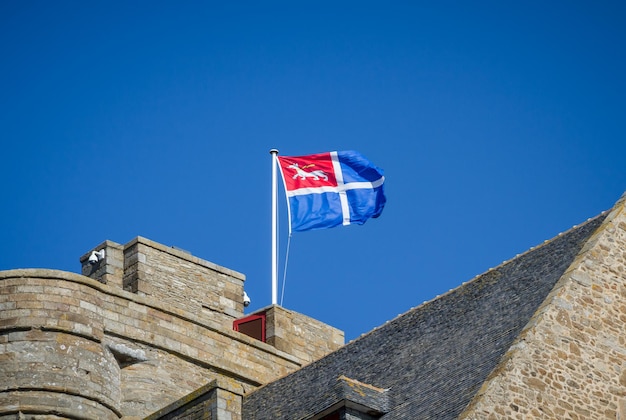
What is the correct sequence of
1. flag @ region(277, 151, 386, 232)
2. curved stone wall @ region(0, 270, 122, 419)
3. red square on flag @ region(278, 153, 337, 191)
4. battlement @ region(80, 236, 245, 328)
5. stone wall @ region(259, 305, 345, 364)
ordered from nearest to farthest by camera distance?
curved stone wall @ region(0, 270, 122, 419) < battlement @ region(80, 236, 245, 328) < stone wall @ region(259, 305, 345, 364) < flag @ region(277, 151, 386, 232) < red square on flag @ region(278, 153, 337, 191)

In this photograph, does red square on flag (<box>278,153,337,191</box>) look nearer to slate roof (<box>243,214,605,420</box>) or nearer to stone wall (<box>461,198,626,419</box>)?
slate roof (<box>243,214,605,420</box>)

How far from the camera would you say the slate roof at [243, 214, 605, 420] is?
34.5 m

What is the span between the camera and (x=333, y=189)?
4988 cm

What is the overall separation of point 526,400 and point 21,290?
→ 1227cm

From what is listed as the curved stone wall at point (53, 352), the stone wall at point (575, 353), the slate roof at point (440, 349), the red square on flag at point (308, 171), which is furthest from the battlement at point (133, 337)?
the stone wall at point (575, 353)

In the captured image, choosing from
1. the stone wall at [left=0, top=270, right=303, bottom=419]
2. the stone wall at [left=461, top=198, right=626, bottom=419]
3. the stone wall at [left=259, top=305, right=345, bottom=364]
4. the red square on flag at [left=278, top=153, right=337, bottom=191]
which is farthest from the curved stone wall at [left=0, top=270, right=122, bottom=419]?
the stone wall at [left=461, top=198, right=626, bottom=419]

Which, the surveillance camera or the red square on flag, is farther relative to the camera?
the red square on flag

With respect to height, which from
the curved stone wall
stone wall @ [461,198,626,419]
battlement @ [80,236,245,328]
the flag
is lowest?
stone wall @ [461,198,626,419]

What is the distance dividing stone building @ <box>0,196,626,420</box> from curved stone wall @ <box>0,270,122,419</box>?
0.09 ft

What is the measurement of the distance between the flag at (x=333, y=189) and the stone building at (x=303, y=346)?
2.75 meters

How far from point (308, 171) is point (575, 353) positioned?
17135 millimetres

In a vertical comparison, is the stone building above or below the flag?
below

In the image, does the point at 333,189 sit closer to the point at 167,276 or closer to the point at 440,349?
the point at 167,276

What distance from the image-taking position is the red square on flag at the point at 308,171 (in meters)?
50.0
